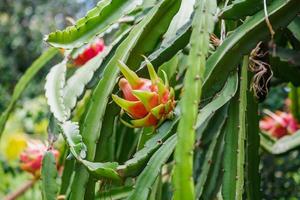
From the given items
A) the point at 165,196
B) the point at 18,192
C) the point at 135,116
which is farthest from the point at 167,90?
the point at 18,192

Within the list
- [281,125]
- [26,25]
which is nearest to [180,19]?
[281,125]

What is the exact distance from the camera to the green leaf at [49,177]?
0.87 m

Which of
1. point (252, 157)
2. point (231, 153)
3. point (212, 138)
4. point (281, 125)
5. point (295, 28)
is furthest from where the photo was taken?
point (281, 125)

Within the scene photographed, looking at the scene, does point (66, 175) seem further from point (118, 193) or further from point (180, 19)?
point (180, 19)

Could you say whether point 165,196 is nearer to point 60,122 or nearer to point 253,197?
point 253,197

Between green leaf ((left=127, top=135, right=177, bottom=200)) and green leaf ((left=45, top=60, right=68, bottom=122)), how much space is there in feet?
0.56

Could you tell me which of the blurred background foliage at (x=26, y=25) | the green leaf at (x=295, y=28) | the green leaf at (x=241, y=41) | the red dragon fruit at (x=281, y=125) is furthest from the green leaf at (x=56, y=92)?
the blurred background foliage at (x=26, y=25)

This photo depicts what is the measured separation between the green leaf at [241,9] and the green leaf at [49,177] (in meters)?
0.34

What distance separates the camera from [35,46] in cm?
400

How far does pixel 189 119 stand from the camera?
→ 0.57 meters

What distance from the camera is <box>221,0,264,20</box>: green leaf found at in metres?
0.79

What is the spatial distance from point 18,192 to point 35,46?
8.08 feet

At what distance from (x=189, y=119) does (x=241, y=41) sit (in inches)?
9.9

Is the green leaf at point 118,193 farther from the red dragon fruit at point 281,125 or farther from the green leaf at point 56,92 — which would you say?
the red dragon fruit at point 281,125
